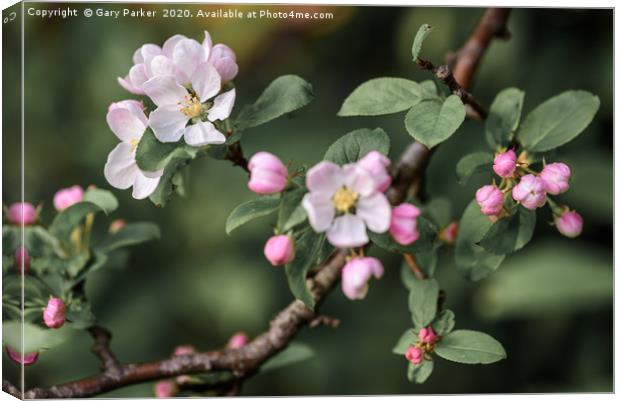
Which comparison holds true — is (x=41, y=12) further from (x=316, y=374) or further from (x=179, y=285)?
(x=316, y=374)

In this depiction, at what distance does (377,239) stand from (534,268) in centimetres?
50

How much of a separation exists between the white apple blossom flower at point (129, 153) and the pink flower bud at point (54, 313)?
0.27 meters

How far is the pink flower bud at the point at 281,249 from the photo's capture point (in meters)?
1.66

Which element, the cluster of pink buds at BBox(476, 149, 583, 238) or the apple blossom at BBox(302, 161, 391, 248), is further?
the cluster of pink buds at BBox(476, 149, 583, 238)

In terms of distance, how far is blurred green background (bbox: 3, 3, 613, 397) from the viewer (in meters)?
2.61

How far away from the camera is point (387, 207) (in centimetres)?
161

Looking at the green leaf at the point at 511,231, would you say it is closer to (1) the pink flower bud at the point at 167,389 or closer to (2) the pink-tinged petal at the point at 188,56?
(2) the pink-tinged petal at the point at 188,56

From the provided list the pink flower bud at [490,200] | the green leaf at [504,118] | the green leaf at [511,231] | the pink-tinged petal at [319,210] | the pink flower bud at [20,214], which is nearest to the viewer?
the pink-tinged petal at [319,210]

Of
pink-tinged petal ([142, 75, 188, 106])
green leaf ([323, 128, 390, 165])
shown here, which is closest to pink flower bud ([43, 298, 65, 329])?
pink-tinged petal ([142, 75, 188, 106])

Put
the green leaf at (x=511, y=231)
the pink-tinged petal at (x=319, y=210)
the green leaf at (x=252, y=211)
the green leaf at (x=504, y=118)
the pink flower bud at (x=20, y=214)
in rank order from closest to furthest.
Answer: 1. the pink-tinged petal at (x=319, y=210)
2. the green leaf at (x=252, y=211)
3. the green leaf at (x=511, y=231)
4. the green leaf at (x=504, y=118)
5. the pink flower bud at (x=20, y=214)

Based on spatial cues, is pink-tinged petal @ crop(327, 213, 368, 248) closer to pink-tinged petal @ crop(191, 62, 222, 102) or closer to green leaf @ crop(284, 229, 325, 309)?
green leaf @ crop(284, 229, 325, 309)

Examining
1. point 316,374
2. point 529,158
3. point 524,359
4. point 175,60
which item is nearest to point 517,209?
point 529,158

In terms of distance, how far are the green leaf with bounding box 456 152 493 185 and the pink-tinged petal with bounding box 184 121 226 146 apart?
0.47 m

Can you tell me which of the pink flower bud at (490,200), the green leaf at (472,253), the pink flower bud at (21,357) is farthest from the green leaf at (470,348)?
the pink flower bud at (21,357)
